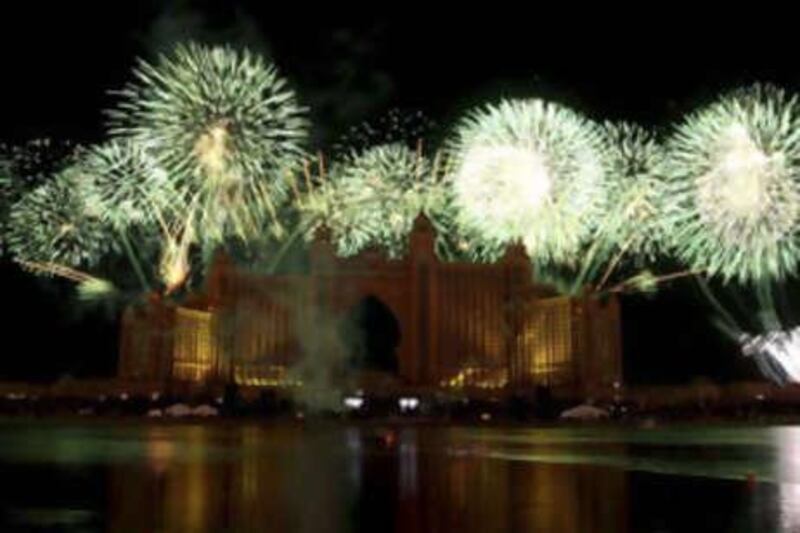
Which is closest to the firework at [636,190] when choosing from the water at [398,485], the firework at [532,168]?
the firework at [532,168]

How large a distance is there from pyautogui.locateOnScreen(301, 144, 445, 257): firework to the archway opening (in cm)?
957

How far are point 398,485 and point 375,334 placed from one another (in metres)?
57.7

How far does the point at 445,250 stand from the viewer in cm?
7106

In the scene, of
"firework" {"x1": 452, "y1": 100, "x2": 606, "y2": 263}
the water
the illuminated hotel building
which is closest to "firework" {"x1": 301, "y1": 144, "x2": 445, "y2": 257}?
"firework" {"x1": 452, "y1": 100, "x2": 606, "y2": 263}

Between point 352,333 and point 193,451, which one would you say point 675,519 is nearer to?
point 193,451

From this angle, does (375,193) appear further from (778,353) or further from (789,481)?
(789,481)

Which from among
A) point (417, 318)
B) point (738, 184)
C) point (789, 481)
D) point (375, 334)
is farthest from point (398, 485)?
point (375, 334)

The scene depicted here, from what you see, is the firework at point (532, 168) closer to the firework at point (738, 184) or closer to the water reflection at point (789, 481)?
the firework at point (738, 184)

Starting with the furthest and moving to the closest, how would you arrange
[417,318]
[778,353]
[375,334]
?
1. [375,334]
2. [417,318]
3. [778,353]

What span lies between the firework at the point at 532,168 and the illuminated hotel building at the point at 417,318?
44.1 feet

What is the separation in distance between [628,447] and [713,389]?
2816cm

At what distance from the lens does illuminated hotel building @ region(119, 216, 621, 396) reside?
205 feet

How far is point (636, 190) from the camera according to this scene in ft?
158

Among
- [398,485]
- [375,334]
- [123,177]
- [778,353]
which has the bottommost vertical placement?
[398,485]
